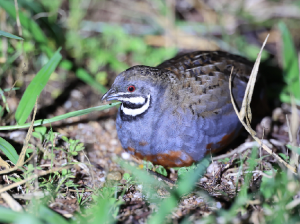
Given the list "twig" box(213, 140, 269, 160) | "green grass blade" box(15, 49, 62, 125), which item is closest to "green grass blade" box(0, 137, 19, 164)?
"green grass blade" box(15, 49, 62, 125)

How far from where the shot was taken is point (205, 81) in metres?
3.70

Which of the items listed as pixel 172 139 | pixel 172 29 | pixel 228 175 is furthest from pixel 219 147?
pixel 172 29

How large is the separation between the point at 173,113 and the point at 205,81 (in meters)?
0.55

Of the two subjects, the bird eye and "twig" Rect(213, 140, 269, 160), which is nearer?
the bird eye

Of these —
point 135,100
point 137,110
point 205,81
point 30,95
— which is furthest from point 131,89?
point 30,95

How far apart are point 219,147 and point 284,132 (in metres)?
1.30

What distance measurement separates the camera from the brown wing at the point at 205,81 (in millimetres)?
3588

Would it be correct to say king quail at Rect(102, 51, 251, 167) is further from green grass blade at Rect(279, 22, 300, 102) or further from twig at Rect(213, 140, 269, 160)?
green grass blade at Rect(279, 22, 300, 102)

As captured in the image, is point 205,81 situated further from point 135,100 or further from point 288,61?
point 288,61

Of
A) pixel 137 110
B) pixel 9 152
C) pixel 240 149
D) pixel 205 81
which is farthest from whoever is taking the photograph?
pixel 240 149

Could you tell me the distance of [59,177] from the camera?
10.9 ft

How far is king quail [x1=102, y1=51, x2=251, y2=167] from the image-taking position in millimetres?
3475

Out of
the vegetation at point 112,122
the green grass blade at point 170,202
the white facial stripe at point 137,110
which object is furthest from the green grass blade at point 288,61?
the green grass blade at point 170,202

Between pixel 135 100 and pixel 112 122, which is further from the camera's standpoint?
pixel 112 122
